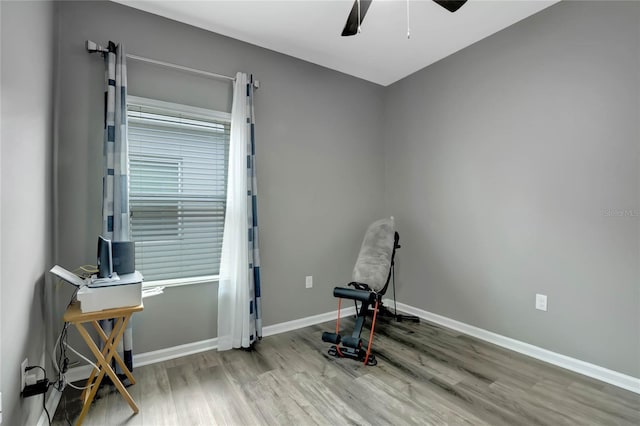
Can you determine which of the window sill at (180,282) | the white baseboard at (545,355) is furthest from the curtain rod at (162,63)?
the white baseboard at (545,355)

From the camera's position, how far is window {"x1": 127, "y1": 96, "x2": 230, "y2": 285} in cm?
248

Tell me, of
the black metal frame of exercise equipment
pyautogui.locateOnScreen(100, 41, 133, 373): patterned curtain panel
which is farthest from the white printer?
the black metal frame of exercise equipment

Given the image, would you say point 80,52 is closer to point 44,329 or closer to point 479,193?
point 44,329

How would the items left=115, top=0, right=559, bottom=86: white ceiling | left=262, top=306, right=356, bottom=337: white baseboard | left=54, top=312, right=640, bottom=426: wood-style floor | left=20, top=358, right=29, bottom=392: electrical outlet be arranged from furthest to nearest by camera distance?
left=262, top=306, right=356, bottom=337: white baseboard → left=115, top=0, right=559, bottom=86: white ceiling → left=54, top=312, right=640, bottom=426: wood-style floor → left=20, top=358, right=29, bottom=392: electrical outlet

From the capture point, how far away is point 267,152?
3.05 metres

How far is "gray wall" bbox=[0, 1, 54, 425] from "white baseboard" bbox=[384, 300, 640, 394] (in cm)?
321

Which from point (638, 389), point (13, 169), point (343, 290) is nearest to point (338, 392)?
point (343, 290)

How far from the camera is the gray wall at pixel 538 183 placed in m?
2.17

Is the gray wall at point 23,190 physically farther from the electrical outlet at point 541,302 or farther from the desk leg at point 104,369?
the electrical outlet at point 541,302

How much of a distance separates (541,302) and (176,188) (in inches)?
124

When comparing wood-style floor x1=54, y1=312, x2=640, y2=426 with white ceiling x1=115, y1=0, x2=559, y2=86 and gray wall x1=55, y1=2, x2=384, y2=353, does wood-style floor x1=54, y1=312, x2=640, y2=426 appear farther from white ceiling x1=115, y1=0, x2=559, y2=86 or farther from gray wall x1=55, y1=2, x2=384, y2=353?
white ceiling x1=115, y1=0, x2=559, y2=86

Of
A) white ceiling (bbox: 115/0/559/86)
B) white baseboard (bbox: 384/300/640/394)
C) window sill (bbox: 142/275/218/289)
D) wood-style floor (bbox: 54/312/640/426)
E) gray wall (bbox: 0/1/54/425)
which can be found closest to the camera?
gray wall (bbox: 0/1/54/425)

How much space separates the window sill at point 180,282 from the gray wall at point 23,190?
0.70m

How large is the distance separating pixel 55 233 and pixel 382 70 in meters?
3.36
